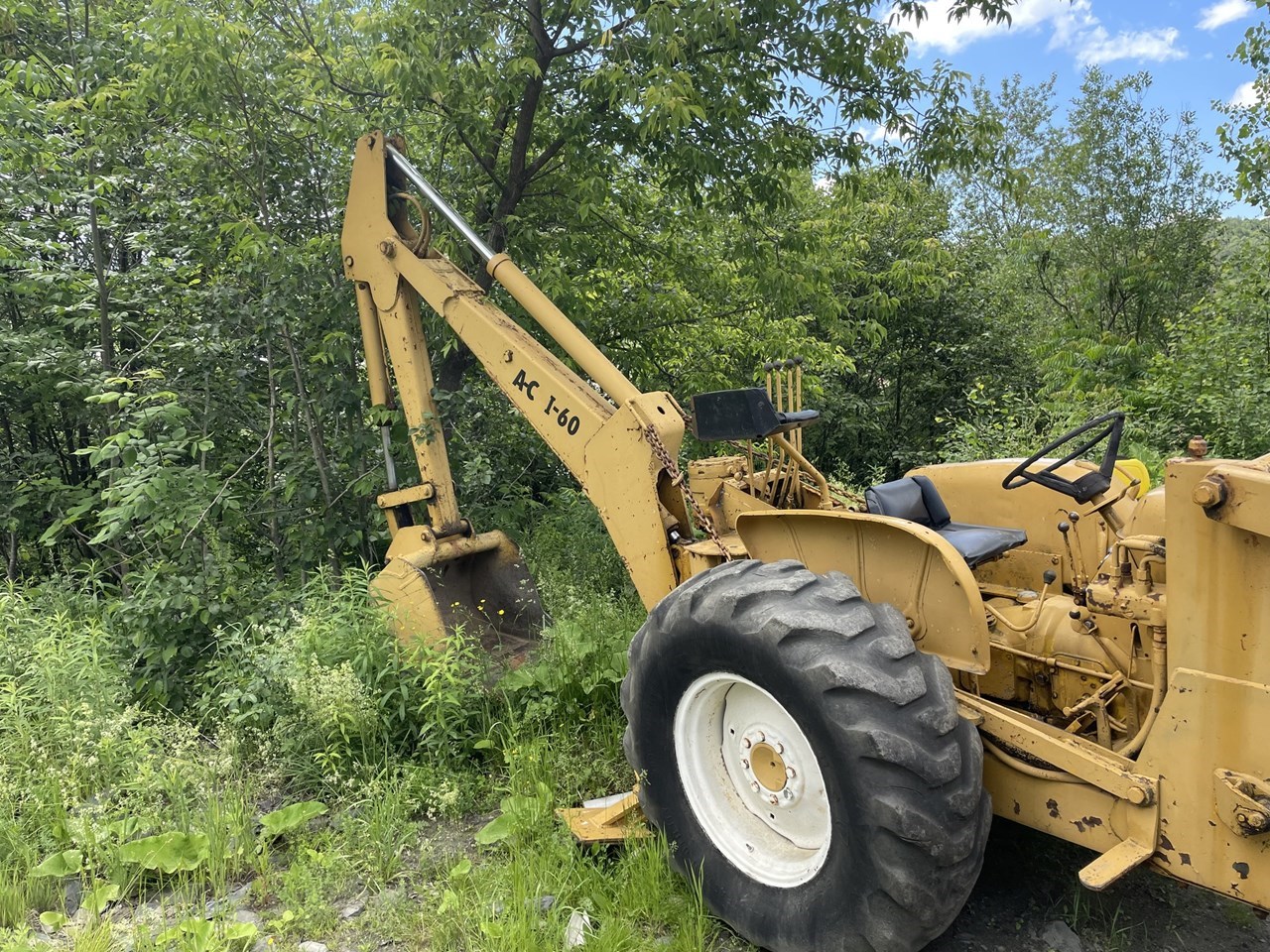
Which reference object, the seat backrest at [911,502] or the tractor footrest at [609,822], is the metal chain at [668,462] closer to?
the seat backrest at [911,502]

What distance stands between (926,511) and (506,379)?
79.5 inches

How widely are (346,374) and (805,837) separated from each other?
444 centimetres

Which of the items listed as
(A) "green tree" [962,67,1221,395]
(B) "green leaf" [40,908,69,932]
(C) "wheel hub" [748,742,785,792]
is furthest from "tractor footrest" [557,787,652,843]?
(A) "green tree" [962,67,1221,395]

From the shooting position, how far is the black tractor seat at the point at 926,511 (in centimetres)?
306

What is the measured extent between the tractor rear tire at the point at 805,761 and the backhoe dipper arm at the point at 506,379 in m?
0.91

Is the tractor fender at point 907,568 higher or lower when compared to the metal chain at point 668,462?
lower

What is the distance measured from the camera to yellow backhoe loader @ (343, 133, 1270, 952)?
1.96 meters

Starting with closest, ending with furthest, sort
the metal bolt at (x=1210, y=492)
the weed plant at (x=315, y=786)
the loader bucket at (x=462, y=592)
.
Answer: the metal bolt at (x=1210, y=492) < the weed plant at (x=315, y=786) < the loader bucket at (x=462, y=592)

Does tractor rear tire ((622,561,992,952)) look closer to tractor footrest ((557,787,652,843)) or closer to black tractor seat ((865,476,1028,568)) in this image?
tractor footrest ((557,787,652,843))

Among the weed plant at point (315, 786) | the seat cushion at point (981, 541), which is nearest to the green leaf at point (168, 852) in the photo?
the weed plant at point (315, 786)

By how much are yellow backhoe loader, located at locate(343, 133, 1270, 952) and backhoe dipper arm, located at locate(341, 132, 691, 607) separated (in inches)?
0.8

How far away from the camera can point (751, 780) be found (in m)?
2.66

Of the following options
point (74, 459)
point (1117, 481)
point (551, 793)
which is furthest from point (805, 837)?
point (74, 459)

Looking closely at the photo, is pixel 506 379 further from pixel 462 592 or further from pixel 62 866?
pixel 62 866
